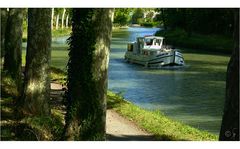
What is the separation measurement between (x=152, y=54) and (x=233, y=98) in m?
32.4

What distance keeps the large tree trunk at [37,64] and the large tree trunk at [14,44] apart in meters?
4.63

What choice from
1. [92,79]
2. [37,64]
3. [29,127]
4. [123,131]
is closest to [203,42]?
[123,131]

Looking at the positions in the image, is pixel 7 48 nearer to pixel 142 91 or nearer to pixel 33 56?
pixel 33 56

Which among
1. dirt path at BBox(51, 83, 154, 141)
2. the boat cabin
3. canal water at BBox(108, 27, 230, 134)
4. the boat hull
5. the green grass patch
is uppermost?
the boat cabin

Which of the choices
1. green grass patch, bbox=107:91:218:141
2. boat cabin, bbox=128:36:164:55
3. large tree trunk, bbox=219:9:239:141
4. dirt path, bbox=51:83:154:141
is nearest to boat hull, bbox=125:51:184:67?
boat cabin, bbox=128:36:164:55

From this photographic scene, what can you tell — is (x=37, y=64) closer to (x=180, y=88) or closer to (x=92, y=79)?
(x=92, y=79)

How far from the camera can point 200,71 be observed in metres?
35.0

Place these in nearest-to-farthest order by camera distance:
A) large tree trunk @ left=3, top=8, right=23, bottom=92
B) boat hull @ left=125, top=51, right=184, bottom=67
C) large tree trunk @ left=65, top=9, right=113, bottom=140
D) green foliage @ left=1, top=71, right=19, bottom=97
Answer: large tree trunk @ left=65, top=9, right=113, bottom=140 < green foliage @ left=1, top=71, right=19, bottom=97 < large tree trunk @ left=3, top=8, right=23, bottom=92 < boat hull @ left=125, top=51, right=184, bottom=67

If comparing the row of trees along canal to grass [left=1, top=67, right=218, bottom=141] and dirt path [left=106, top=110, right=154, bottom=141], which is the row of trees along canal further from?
dirt path [left=106, top=110, right=154, bottom=141]

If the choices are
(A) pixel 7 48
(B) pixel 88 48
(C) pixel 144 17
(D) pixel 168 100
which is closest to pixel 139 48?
(D) pixel 168 100

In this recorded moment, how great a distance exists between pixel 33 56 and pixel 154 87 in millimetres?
15823

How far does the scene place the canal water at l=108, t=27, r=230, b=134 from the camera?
1886 centimetres

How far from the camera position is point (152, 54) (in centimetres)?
3962

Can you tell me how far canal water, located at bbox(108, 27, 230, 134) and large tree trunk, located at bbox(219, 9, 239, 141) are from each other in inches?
340
